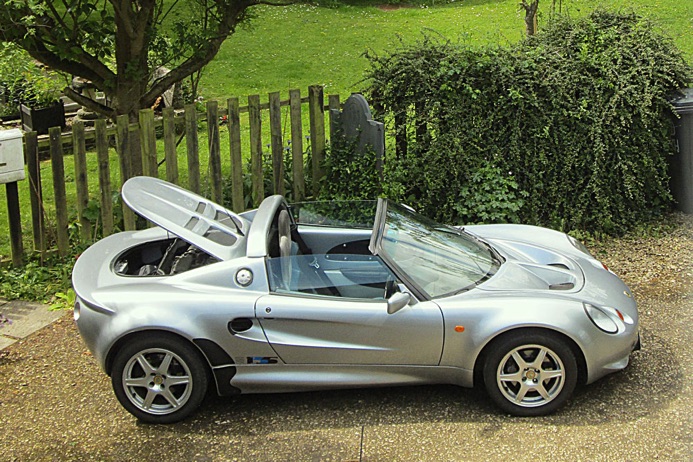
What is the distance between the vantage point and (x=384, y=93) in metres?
8.48

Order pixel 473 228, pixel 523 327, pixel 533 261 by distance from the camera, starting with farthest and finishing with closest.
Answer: pixel 473 228, pixel 533 261, pixel 523 327

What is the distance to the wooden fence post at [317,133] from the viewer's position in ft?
28.5

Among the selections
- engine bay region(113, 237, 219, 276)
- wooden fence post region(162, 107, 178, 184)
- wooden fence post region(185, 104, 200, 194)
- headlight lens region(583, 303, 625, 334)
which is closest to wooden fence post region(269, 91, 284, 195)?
wooden fence post region(185, 104, 200, 194)

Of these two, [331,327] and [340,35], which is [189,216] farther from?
[340,35]

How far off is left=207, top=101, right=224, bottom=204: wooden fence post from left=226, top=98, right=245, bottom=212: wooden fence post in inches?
5.4

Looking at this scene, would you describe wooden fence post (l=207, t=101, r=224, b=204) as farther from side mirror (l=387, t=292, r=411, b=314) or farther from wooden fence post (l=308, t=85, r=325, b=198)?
side mirror (l=387, t=292, r=411, b=314)

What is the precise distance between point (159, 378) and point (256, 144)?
3792mm

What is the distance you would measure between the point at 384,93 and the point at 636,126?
2.57 metres

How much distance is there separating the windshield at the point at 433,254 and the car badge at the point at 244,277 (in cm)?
85

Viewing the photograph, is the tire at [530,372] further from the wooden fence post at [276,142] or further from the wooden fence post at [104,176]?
the wooden fence post at [104,176]

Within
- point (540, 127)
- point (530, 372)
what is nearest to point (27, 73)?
point (540, 127)

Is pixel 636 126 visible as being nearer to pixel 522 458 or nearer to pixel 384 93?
pixel 384 93

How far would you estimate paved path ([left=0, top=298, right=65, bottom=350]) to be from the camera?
6668 millimetres

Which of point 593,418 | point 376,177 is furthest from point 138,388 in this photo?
point 376,177
